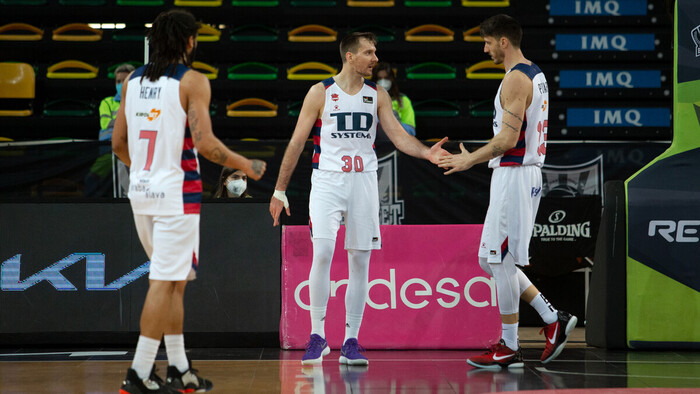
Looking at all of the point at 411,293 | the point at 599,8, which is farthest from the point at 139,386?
the point at 599,8

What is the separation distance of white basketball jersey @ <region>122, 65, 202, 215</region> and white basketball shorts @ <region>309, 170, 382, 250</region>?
5.49ft

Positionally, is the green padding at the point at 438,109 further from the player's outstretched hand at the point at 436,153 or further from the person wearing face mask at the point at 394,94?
the player's outstretched hand at the point at 436,153

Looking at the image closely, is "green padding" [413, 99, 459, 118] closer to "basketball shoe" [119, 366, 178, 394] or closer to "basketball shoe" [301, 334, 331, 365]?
"basketball shoe" [301, 334, 331, 365]

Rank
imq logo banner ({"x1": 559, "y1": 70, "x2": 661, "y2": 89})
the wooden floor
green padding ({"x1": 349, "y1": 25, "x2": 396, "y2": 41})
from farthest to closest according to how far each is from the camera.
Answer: green padding ({"x1": 349, "y1": 25, "x2": 396, "y2": 41}) < imq logo banner ({"x1": 559, "y1": 70, "x2": 661, "y2": 89}) < the wooden floor

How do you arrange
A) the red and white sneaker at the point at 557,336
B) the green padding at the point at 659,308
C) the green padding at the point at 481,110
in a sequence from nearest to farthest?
1. the red and white sneaker at the point at 557,336
2. the green padding at the point at 659,308
3. the green padding at the point at 481,110

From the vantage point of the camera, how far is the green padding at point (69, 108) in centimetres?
1246

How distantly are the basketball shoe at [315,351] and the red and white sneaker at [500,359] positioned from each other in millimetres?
1094

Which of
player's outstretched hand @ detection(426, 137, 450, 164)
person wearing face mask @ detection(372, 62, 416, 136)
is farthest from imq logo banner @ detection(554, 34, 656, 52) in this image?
player's outstretched hand @ detection(426, 137, 450, 164)

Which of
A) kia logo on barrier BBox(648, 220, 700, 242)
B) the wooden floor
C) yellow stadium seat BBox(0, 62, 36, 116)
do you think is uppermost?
yellow stadium seat BBox(0, 62, 36, 116)

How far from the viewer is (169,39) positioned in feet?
15.0

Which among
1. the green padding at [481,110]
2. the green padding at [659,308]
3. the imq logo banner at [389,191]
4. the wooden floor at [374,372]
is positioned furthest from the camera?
the green padding at [481,110]

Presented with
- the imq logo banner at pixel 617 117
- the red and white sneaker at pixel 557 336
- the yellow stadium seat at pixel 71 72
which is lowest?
the red and white sneaker at pixel 557 336

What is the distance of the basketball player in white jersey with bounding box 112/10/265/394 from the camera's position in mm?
4445

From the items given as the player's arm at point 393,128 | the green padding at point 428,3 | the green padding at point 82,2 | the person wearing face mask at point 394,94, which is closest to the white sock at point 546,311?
the player's arm at point 393,128
